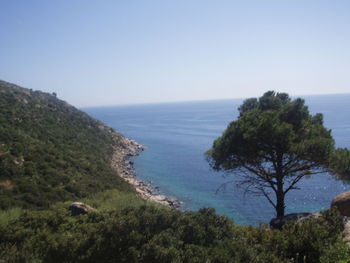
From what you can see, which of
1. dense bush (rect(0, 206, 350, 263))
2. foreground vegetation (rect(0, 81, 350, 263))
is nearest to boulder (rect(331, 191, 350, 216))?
foreground vegetation (rect(0, 81, 350, 263))

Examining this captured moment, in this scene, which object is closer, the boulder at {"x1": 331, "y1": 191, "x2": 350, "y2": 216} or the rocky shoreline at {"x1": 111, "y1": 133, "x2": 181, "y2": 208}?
the boulder at {"x1": 331, "y1": 191, "x2": 350, "y2": 216}

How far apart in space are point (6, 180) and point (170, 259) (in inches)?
767

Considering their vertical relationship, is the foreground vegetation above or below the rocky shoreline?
above

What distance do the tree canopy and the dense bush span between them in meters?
4.88

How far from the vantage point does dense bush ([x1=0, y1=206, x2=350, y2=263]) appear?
4781 mm

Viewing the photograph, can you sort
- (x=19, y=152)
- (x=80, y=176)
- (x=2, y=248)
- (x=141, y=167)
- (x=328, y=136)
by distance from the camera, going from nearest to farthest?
(x=2, y=248) < (x=328, y=136) < (x=19, y=152) < (x=80, y=176) < (x=141, y=167)

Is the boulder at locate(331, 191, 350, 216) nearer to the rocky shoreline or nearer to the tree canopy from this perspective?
the tree canopy

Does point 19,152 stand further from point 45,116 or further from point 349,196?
point 349,196

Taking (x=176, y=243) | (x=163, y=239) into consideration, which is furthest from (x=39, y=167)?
(x=176, y=243)

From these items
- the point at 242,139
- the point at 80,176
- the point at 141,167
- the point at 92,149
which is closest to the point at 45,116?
the point at 92,149

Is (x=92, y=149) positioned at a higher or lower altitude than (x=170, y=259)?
lower

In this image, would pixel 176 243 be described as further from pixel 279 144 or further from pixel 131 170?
pixel 131 170

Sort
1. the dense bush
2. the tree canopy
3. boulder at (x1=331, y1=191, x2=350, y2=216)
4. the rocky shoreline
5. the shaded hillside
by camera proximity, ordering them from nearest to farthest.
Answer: the dense bush, boulder at (x1=331, y1=191, x2=350, y2=216), the tree canopy, the shaded hillside, the rocky shoreline

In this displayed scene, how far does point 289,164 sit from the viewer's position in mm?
11500
